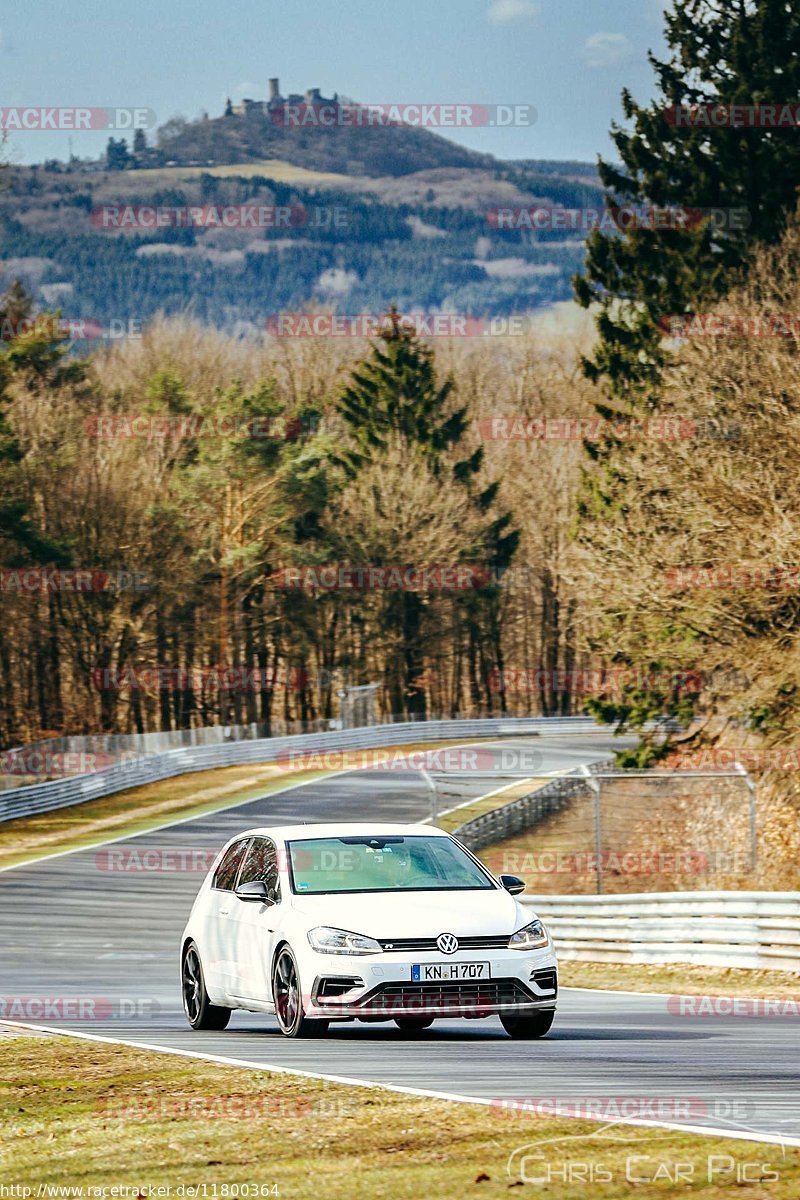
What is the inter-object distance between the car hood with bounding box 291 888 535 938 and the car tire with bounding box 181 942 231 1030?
1.66 m

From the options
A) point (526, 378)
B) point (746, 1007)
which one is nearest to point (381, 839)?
point (746, 1007)

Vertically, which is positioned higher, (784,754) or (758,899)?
(758,899)

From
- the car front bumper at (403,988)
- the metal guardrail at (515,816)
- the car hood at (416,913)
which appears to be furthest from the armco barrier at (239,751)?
Result: the car front bumper at (403,988)

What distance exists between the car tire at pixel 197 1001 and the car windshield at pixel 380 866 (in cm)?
143

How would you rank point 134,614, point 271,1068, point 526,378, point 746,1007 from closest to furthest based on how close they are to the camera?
point 271,1068 → point 746,1007 → point 134,614 → point 526,378

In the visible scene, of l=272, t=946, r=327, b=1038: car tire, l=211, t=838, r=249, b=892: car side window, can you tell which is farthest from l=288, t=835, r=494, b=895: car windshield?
l=211, t=838, r=249, b=892: car side window

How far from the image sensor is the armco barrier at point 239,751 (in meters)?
51.1

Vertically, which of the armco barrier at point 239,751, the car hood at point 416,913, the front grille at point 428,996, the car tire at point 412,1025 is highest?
the car hood at point 416,913

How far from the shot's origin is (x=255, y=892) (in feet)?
42.3

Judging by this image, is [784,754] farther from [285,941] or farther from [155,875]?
[285,941]

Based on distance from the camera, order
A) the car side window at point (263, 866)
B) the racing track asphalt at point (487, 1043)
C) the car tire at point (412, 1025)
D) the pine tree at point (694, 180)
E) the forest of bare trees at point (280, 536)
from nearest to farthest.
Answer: the racing track asphalt at point (487, 1043) → the car side window at point (263, 866) → the car tire at point (412, 1025) → the pine tree at point (694, 180) → the forest of bare trees at point (280, 536)

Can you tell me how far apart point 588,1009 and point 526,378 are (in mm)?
81493

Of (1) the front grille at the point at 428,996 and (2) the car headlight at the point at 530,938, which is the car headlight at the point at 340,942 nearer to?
(1) the front grille at the point at 428,996

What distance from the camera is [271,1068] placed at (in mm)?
10359
